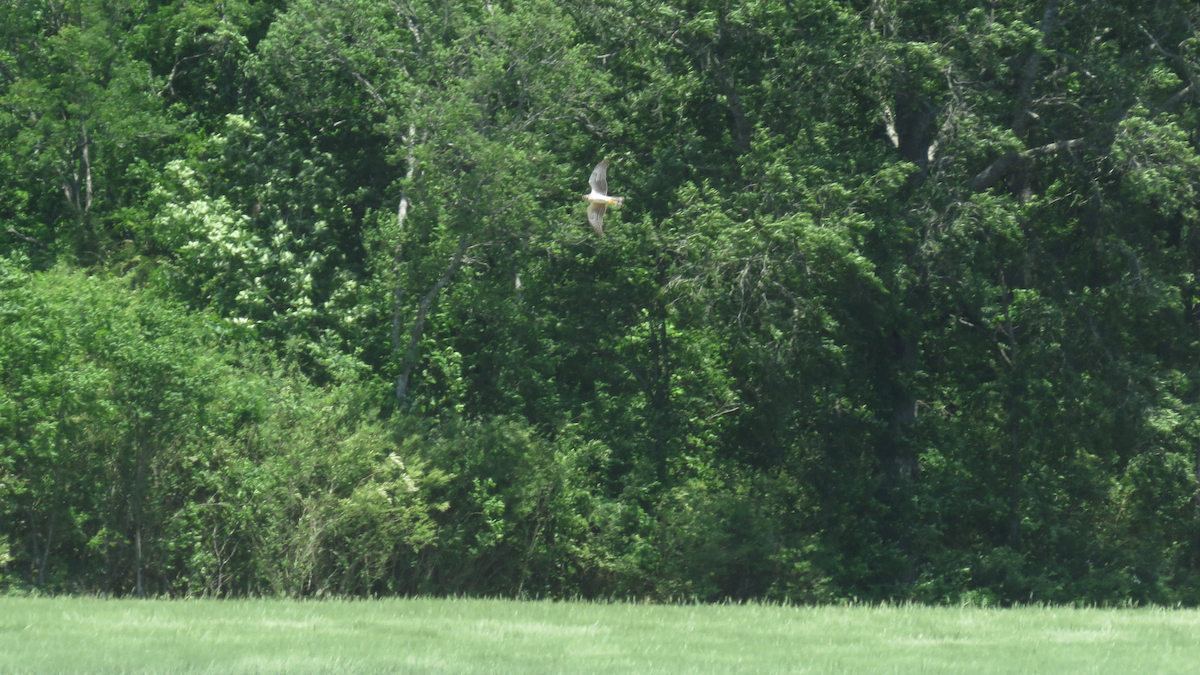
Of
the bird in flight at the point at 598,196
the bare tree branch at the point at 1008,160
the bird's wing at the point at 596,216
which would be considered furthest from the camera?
the bare tree branch at the point at 1008,160

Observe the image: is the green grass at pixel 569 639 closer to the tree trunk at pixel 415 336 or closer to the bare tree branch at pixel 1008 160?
the bare tree branch at pixel 1008 160

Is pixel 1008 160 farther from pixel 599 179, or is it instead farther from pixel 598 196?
pixel 598 196

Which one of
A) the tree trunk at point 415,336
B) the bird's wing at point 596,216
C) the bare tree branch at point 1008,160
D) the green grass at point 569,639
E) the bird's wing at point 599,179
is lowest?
the green grass at point 569,639

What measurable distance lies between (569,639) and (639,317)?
11872 millimetres

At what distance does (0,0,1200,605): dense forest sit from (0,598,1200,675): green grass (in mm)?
5055

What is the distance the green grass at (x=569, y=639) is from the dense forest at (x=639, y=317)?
5055mm

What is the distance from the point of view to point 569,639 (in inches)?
475

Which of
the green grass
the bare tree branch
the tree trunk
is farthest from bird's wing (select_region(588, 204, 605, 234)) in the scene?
the bare tree branch

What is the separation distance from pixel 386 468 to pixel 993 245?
10.1 metres

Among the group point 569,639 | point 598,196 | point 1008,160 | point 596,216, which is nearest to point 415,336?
point 596,216

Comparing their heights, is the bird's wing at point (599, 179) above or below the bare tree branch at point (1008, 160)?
below

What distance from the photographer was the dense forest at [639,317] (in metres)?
19.2

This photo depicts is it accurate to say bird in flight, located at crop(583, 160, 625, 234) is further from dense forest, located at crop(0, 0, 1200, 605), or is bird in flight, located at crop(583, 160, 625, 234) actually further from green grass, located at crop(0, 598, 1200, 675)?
green grass, located at crop(0, 598, 1200, 675)

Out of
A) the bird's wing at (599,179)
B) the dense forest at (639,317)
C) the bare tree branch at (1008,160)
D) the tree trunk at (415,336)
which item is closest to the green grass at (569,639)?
the dense forest at (639,317)
